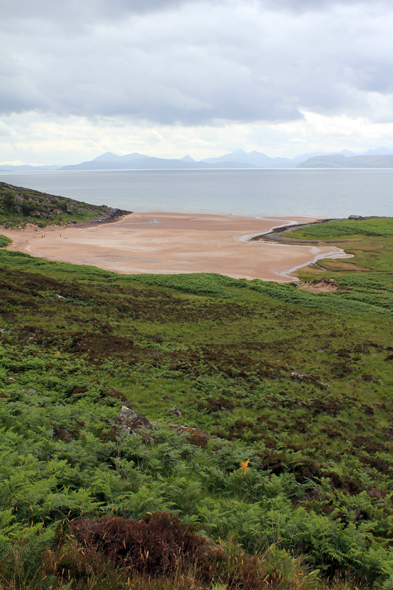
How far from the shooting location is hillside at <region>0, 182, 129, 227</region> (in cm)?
8031

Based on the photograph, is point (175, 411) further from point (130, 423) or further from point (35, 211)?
point (35, 211)

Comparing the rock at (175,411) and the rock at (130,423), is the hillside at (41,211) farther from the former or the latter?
the rock at (130,423)

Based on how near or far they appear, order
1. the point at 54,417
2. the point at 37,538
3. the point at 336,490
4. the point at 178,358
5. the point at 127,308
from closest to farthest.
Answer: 1. the point at 37,538
2. the point at 336,490
3. the point at 54,417
4. the point at 178,358
5. the point at 127,308

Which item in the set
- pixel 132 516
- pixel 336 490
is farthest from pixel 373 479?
pixel 132 516

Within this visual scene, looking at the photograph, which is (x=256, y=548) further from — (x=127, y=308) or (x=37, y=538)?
(x=127, y=308)

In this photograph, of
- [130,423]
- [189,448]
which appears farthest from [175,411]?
[189,448]

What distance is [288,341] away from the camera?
23.3 metres

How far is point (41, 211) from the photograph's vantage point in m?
86.4

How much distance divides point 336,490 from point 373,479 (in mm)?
2385

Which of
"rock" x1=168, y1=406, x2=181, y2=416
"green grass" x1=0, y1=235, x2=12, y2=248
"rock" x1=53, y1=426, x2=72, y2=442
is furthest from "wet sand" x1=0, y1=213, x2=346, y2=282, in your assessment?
"rock" x1=53, y1=426, x2=72, y2=442

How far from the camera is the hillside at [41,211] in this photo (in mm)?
80312

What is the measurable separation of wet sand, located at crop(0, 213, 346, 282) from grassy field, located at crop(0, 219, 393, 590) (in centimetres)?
2261

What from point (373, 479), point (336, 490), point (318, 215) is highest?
point (318, 215)

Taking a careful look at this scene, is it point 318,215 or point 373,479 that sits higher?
point 318,215
